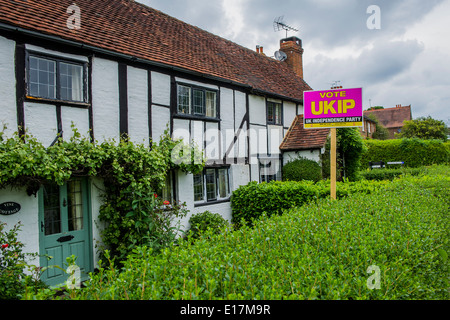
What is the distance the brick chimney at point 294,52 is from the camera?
63.6 ft

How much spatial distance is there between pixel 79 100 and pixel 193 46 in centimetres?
608

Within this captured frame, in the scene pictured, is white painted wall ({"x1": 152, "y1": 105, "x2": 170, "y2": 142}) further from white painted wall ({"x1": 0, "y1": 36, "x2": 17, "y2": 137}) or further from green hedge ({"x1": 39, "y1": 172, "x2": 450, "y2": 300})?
green hedge ({"x1": 39, "y1": 172, "x2": 450, "y2": 300})

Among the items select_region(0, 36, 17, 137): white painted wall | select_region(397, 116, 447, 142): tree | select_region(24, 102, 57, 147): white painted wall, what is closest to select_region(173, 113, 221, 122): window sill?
select_region(24, 102, 57, 147): white painted wall

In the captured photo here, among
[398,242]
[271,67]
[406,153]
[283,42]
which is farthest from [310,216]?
[406,153]

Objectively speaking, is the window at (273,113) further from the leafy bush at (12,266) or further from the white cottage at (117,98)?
the leafy bush at (12,266)

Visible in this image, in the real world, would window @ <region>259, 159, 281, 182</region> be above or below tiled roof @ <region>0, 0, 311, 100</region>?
below

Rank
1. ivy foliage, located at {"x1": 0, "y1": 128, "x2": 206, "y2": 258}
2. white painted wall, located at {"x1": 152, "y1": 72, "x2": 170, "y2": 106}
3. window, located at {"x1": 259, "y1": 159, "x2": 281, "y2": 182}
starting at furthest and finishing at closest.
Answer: window, located at {"x1": 259, "y1": 159, "x2": 281, "y2": 182}
white painted wall, located at {"x1": 152, "y1": 72, "x2": 170, "y2": 106}
ivy foliage, located at {"x1": 0, "y1": 128, "x2": 206, "y2": 258}

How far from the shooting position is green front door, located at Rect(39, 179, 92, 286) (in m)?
6.84

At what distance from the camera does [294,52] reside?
19.7m

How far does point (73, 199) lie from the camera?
7.48 meters

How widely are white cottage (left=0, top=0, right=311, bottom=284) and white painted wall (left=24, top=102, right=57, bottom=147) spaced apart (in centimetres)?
2

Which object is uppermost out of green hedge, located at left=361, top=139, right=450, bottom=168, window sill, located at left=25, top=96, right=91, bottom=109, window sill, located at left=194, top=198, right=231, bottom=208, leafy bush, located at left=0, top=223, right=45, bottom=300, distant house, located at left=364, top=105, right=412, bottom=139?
distant house, located at left=364, top=105, right=412, bottom=139
